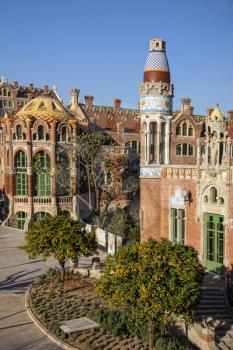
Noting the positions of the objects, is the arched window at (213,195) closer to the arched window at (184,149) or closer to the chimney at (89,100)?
the arched window at (184,149)

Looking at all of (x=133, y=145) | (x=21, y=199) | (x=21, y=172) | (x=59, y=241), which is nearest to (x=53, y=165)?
(x=21, y=172)

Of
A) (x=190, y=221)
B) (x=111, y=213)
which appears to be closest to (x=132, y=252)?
(x=190, y=221)

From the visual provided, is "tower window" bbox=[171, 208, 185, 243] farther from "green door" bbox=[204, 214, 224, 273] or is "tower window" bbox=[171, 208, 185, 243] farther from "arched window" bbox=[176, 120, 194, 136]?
"arched window" bbox=[176, 120, 194, 136]

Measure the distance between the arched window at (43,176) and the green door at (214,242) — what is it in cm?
2108

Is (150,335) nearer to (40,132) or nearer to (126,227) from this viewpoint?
(126,227)

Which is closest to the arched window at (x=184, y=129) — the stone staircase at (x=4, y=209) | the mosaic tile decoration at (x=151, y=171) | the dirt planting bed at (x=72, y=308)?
the stone staircase at (x=4, y=209)

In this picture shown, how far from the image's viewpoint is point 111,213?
1593 inches

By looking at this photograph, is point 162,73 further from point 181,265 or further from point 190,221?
point 181,265

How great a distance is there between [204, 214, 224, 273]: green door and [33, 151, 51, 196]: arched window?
2108 centimetres

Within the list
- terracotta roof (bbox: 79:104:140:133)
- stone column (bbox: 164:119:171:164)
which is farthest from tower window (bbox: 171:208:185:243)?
terracotta roof (bbox: 79:104:140:133)

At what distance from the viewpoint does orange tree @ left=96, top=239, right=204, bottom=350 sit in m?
14.0

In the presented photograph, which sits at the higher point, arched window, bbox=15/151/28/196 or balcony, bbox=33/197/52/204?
arched window, bbox=15/151/28/196

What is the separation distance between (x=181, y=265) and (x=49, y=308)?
22.2ft

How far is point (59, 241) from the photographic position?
68.6 feet
